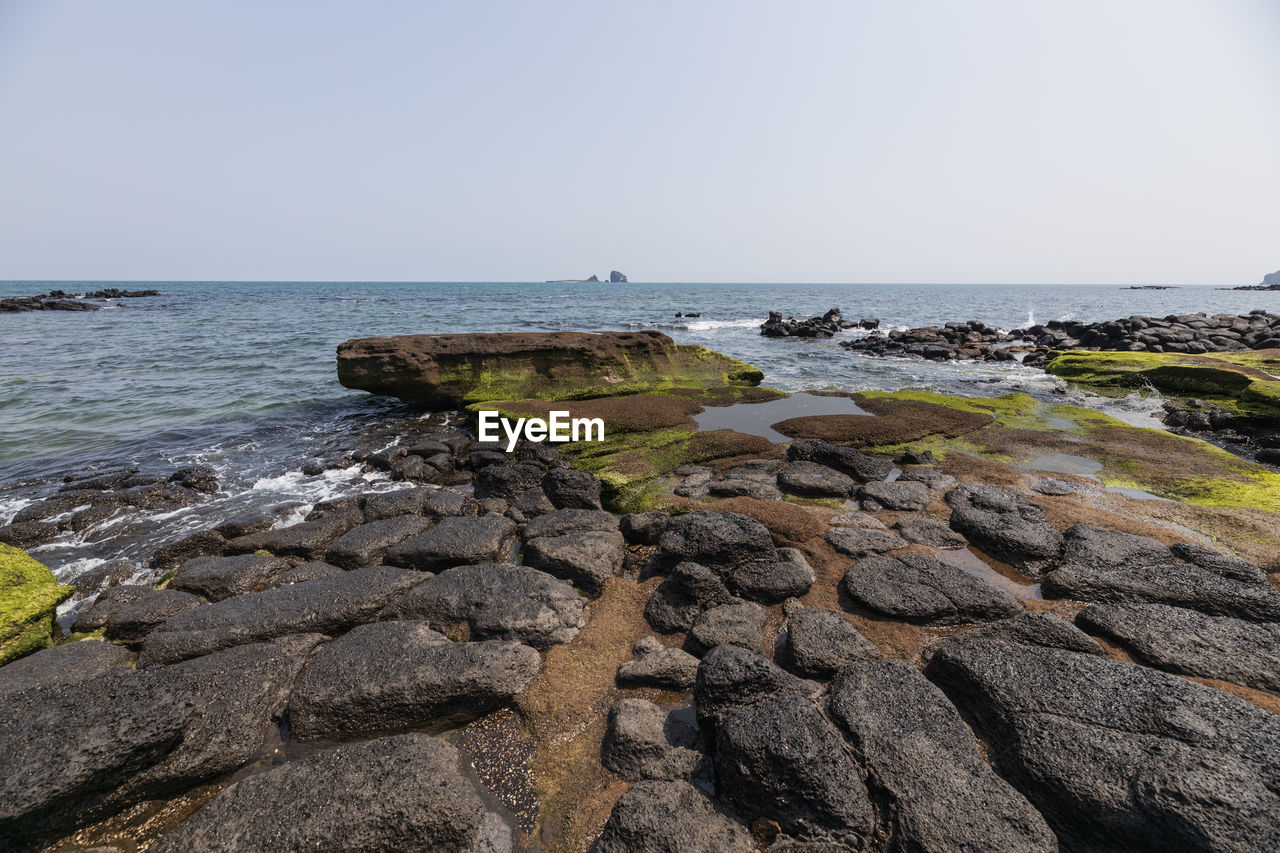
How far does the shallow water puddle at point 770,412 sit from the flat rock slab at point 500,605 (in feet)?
24.8

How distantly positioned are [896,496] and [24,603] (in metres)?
11.7

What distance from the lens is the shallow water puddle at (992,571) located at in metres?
5.99

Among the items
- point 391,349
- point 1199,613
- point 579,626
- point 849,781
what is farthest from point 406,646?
point 391,349

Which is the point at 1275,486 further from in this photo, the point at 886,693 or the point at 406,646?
the point at 406,646

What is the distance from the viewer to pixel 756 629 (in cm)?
522

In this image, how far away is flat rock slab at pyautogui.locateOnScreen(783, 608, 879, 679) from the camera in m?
4.68

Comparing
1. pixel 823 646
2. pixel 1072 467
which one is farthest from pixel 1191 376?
pixel 823 646

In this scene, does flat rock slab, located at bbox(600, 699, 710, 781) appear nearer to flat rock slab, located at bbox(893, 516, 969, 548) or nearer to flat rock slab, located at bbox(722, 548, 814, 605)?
flat rock slab, located at bbox(722, 548, 814, 605)

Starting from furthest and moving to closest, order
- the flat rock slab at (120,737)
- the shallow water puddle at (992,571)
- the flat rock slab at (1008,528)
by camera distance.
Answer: the flat rock slab at (1008,528), the shallow water puddle at (992,571), the flat rock slab at (120,737)

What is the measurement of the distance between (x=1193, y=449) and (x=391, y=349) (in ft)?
66.8

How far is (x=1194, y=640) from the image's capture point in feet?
15.5

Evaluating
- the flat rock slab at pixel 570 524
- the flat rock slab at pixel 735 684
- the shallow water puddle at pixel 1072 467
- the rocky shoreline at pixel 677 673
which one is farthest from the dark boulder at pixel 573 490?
the shallow water puddle at pixel 1072 467

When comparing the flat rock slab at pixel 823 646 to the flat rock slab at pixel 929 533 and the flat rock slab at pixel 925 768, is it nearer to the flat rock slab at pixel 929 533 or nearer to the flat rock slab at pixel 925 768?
the flat rock slab at pixel 925 768

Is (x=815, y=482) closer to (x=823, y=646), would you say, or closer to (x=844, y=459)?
(x=844, y=459)
